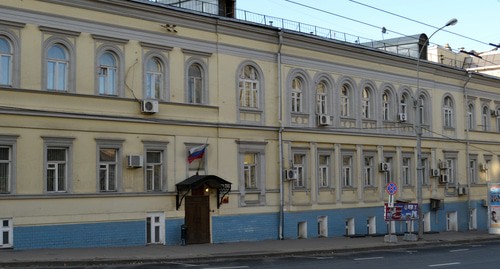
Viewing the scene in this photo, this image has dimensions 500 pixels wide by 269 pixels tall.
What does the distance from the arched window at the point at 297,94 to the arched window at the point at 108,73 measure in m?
9.44

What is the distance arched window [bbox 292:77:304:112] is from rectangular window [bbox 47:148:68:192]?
11.7 m

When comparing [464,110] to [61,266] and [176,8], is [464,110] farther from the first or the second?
[61,266]

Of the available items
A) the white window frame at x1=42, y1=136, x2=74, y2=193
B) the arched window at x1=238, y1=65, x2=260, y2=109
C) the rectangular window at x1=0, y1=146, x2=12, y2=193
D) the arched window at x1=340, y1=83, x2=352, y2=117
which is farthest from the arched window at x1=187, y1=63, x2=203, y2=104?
the arched window at x1=340, y1=83, x2=352, y2=117

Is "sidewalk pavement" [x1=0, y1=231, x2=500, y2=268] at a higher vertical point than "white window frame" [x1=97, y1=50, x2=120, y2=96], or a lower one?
lower

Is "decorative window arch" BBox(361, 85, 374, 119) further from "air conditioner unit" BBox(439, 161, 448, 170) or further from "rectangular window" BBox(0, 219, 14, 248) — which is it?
"rectangular window" BBox(0, 219, 14, 248)

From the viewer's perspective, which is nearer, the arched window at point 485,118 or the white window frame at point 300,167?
the white window frame at point 300,167

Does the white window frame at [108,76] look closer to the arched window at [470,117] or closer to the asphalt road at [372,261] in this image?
the asphalt road at [372,261]

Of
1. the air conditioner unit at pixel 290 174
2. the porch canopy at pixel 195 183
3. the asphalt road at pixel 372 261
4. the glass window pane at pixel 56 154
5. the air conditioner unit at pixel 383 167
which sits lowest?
the asphalt road at pixel 372 261

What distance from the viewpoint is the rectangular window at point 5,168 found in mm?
23266

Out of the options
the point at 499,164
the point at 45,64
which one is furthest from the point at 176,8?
the point at 499,164

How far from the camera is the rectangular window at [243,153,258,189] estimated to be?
3067cm

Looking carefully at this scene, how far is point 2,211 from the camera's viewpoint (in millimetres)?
23000

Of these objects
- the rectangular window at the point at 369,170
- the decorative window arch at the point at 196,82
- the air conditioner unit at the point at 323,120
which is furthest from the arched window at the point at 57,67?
the rectangular window at the point at 369,170

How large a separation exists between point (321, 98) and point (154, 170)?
10363 millimetres
